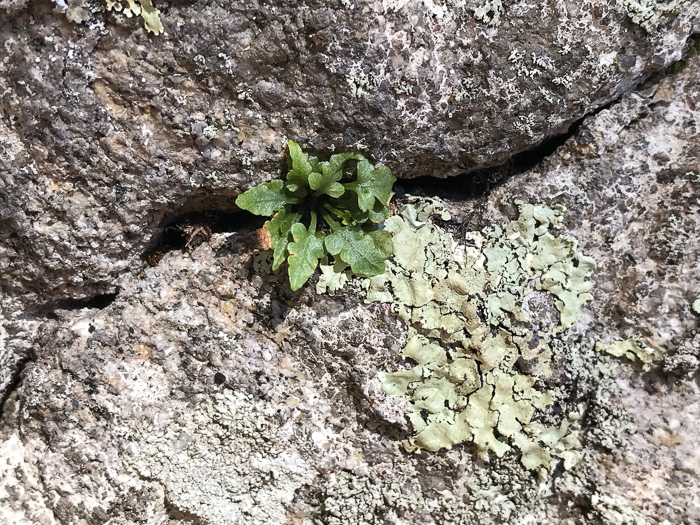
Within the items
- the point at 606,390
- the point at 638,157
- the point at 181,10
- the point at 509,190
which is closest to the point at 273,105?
the point at 181,10

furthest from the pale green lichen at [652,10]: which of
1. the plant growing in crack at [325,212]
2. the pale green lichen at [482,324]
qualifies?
the plant growing in crack at [325,212]

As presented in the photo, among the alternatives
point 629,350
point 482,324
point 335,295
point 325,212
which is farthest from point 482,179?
point 629,350

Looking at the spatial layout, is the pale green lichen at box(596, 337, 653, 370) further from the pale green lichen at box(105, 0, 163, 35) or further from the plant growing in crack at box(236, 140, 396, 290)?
the pale green lichen at box(105, 0, 163, 35)

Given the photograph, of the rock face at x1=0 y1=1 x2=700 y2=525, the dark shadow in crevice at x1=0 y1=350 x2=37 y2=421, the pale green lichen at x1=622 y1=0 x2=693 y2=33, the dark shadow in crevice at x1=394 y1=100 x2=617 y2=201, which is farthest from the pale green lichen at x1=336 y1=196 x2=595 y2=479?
the dark shadow in crevice at x1=0 y1=350 x2=37 y2=421

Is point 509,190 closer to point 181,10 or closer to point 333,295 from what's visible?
point 333,295

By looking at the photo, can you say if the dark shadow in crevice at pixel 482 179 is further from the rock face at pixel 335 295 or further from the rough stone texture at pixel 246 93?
the rough stone texture at pixel 246 93

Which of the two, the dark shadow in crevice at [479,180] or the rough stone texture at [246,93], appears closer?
the rough stone texture at [246,93]
